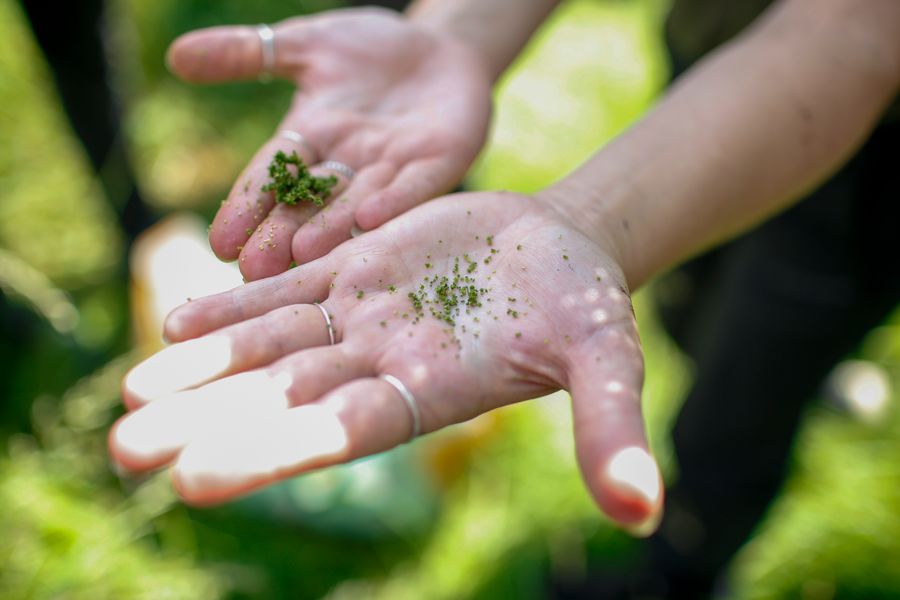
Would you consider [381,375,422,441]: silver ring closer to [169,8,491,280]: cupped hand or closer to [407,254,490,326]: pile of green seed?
[407,254,490,326]: pile of green seed

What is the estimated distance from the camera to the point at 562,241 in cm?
150

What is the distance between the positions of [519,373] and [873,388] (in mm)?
2641

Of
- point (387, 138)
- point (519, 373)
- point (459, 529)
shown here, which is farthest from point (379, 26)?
point (459, 529)

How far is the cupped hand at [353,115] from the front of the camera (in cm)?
160

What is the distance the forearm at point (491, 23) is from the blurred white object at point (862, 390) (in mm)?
2103

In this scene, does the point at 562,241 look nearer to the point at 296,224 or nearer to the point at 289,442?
the point at 296,224

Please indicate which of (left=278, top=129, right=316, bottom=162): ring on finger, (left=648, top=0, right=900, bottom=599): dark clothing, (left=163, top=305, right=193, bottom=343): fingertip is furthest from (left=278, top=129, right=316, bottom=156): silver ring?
(left=648, top=0, right=900, bottom=599): dark clothing

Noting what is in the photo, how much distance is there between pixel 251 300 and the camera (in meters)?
1.40

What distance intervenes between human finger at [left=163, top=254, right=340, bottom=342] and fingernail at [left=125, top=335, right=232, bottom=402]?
6 centimetres

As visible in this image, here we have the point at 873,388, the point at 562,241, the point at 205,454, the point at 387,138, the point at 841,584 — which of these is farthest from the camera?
the point at 873,388

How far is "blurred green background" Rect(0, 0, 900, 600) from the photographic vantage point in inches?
96.4

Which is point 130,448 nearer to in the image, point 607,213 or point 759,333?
point 607,213

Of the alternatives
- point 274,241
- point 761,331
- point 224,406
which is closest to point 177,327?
point 224,406

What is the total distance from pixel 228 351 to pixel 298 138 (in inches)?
28.7
